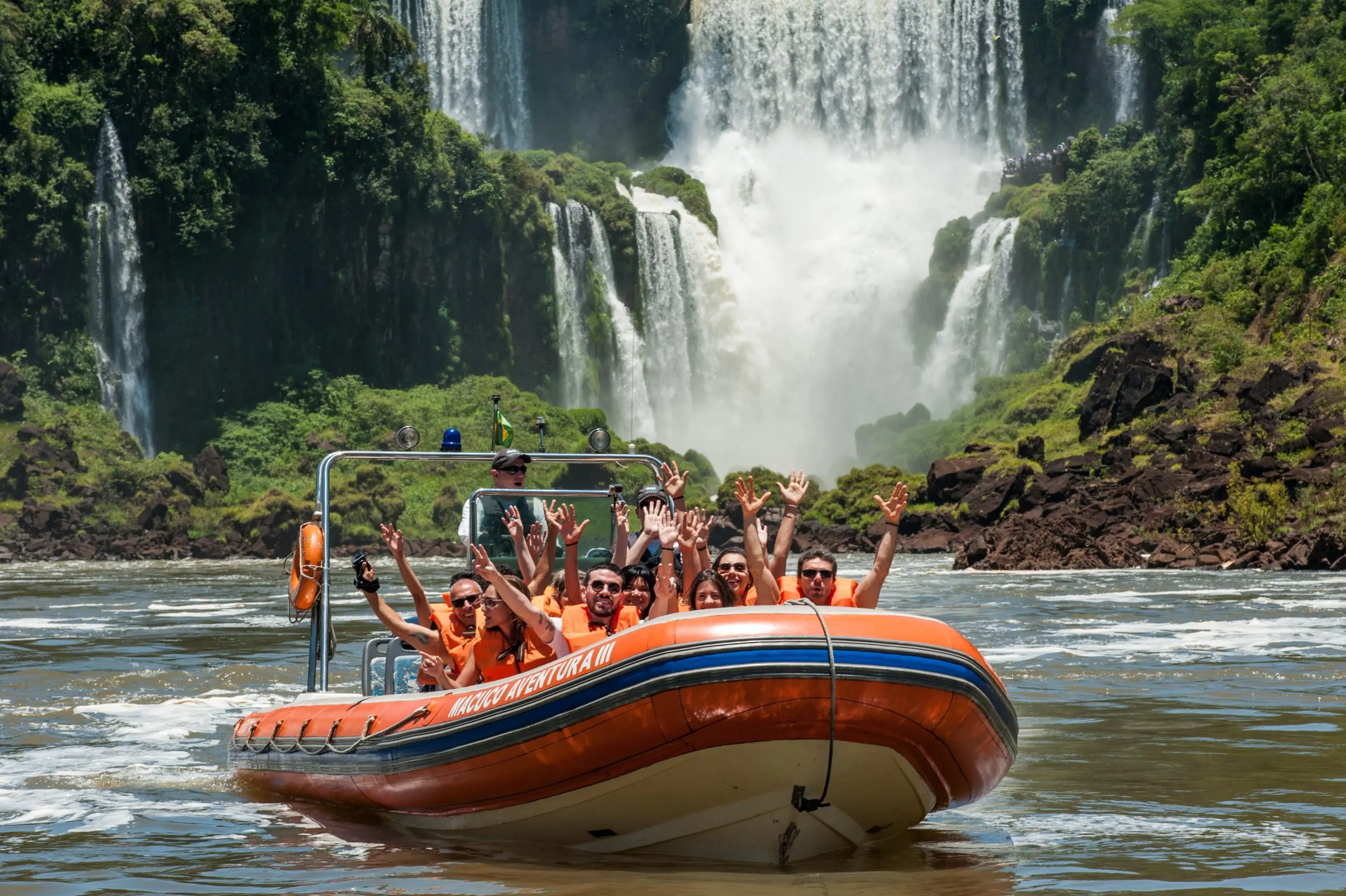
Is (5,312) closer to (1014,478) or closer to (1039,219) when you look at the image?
(1014,478)

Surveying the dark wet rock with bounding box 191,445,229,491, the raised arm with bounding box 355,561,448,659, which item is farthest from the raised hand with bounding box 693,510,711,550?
the dark wet rock with bounding box 191,445,229,491

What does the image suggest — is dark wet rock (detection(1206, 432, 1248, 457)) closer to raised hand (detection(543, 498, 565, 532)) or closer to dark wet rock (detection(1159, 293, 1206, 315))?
dark wet rock (detection(1159, 293, 1206, 315))

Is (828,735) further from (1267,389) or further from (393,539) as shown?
(1267,389)

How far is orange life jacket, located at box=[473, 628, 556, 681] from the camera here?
294 inches

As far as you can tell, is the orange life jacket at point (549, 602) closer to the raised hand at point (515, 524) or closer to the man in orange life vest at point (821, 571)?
the raised hand at point (515, 524)

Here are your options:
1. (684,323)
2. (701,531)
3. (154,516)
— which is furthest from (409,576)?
(684,323)

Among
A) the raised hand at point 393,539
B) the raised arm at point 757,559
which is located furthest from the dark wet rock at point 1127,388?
the raised hand at point 393,539

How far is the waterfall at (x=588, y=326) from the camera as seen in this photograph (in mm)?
60531

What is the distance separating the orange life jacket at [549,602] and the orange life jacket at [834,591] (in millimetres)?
1152

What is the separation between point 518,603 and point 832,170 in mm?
69405

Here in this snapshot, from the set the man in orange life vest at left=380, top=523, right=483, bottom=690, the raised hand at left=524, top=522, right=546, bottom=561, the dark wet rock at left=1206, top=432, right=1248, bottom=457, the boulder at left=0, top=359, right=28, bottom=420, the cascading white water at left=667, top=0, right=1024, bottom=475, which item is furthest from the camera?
the cascading white water at left=667, top=0, right=1024, bottom=475

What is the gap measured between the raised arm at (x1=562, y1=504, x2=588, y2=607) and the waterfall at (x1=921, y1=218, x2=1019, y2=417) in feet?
177

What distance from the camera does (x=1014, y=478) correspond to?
33969mm

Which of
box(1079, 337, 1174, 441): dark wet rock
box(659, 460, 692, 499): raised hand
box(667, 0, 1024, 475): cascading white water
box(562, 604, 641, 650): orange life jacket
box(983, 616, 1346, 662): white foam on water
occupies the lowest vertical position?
box(983, 616, 1346, 662): white foam on water
